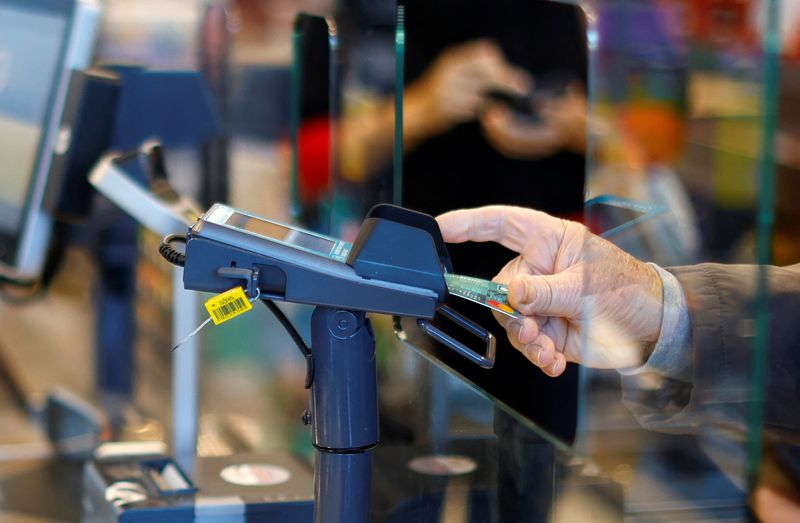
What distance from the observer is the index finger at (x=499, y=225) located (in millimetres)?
1218

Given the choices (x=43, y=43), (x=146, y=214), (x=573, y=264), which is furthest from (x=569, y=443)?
(x=43, y=43)

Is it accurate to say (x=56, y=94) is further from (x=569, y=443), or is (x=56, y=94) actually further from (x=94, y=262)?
(x=569, y=443)

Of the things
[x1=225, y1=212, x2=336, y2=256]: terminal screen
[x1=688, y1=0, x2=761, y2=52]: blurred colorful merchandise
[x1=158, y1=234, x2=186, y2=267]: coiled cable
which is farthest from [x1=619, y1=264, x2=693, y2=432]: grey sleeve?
[x1=158, y1=234, x2=186, y2=267]: coiled cable

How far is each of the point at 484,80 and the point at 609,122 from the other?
52 cm

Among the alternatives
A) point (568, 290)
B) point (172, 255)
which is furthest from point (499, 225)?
point (172, 255)

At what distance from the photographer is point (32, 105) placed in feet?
7.43

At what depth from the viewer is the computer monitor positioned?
2121 millimetres

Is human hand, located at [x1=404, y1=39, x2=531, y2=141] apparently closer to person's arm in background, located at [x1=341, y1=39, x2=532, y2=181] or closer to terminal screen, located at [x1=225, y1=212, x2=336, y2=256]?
person's arm in background, located at [x1=341, y1=39, x2=532, y2=181]

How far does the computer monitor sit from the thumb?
4.26 feet

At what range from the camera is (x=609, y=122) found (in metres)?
0.97

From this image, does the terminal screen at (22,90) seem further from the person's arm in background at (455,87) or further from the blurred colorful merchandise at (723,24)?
the blurred colorful merchandise at (723,24)

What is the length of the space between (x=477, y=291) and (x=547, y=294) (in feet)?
0.25

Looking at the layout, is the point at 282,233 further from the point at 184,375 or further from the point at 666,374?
the point at 184,375

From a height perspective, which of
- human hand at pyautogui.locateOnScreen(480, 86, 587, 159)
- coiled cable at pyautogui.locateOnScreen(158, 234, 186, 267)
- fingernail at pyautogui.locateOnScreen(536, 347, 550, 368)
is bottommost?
fingernail at pyautogui.locateOnScreen(536, 347, 550, 368)
